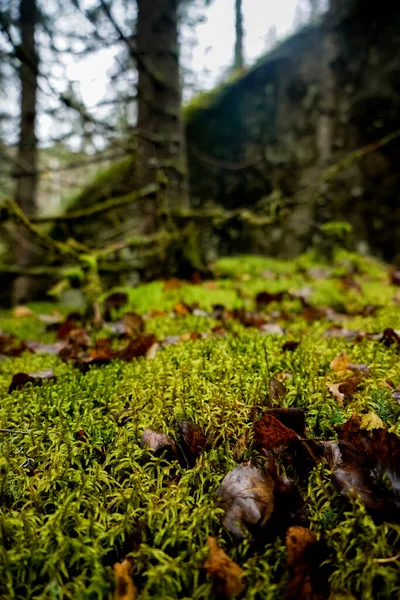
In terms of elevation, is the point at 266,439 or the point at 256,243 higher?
the point at 256,243

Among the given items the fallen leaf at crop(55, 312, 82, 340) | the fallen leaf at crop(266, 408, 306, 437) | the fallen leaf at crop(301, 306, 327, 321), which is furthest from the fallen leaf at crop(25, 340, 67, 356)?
the fallen leaf at crop(301, 306, 327, 321)

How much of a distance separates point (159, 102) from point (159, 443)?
4860 mm

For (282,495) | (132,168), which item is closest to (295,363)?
(282,495)

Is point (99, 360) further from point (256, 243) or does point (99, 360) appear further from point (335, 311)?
point (256, 243)

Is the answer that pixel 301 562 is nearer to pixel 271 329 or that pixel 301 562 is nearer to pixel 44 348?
pixel 271 329

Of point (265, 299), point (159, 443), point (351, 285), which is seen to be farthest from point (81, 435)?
point (351, 285)

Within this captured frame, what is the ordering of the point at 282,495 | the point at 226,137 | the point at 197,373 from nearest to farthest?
the point at 282,495 < the point at 197,373 < the point at 226,137

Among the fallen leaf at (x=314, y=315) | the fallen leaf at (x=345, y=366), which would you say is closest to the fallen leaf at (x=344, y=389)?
the fallen leaf at (x=345, y=366)

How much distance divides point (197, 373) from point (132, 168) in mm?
7727

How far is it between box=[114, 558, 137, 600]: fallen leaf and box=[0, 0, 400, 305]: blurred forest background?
2457 millimetres

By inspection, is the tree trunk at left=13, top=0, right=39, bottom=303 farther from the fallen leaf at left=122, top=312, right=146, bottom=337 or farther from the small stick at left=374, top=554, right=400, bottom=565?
the small stick at left=374, top=554, right=400, bottom=565

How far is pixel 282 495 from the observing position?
0.90 m

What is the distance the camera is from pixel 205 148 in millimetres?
7898

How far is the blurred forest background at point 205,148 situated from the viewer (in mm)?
4137
